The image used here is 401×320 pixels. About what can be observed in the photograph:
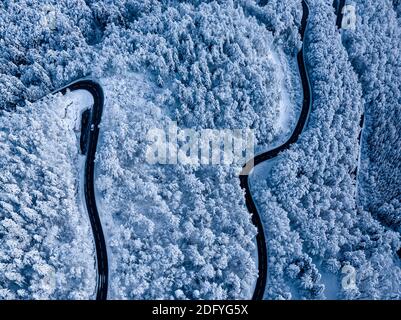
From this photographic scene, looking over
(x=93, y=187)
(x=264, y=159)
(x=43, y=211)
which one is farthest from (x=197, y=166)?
(x=43, y=211)

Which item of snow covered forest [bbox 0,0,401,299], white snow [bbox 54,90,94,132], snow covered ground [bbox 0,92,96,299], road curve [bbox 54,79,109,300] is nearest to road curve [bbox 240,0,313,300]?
snow covered forest [bbox 0,0,401,299]

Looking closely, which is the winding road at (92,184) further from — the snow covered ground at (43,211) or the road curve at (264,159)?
the snow covered ground at (43,211)

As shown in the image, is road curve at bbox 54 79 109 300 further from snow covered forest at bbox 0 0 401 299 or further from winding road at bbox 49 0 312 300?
snow covered forest at bbox 0 0 401 299

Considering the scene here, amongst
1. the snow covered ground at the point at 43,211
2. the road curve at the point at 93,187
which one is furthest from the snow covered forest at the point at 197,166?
the road curve at the point at 93,187

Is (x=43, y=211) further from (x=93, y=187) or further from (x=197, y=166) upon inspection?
(x=197, y=166)

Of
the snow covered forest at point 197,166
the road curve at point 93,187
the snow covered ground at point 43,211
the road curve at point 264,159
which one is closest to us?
the snow covered ground at point 43,211
